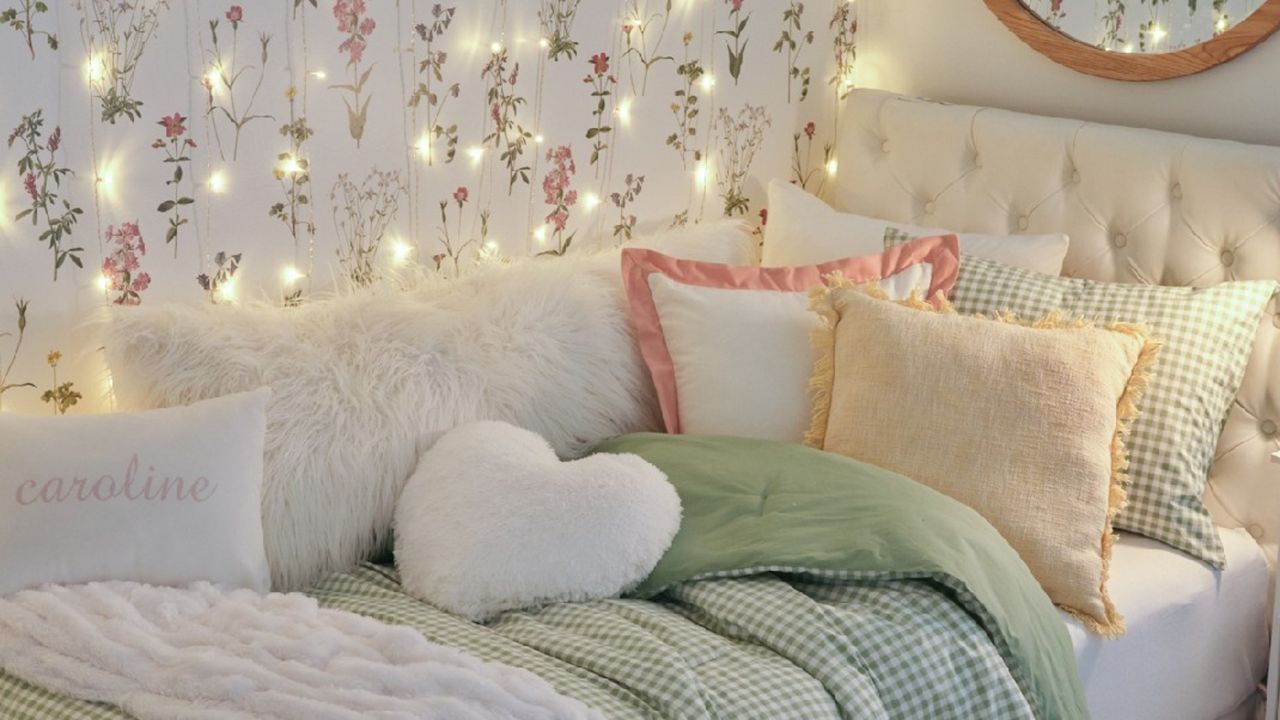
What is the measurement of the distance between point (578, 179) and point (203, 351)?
84cm

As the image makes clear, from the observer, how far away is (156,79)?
Result: 2.05m

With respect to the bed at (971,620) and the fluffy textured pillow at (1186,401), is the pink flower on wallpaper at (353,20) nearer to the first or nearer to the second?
the bed at (971,620)

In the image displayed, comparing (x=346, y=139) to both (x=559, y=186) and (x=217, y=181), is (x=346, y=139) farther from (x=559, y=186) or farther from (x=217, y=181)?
(x=559, y=186)

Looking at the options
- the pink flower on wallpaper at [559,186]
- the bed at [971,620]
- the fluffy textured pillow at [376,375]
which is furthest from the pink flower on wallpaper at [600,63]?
the bed at [971,620]

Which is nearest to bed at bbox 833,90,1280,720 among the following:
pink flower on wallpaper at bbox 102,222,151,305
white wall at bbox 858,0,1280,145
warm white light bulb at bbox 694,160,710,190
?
white wall at bbox 858,0,1280,145

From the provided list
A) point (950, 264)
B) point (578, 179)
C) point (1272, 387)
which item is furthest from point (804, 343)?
point (1272, 387)

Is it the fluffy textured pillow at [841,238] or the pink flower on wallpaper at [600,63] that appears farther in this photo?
the pink flower on wallpaper at [600,63]

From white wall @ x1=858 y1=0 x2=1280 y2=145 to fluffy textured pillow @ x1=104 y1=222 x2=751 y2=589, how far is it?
935 mm

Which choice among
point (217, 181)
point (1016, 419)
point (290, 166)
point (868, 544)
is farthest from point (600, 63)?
point (868, 544)

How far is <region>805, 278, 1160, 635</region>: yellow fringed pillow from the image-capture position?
2.03 metres

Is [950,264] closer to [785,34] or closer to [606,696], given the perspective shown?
[785,34]

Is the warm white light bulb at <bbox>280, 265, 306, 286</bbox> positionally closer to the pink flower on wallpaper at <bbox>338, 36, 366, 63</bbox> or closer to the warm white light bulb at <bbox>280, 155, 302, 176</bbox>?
the warm white light bulb at <bbox>280, 155, 302, 176</bbox>

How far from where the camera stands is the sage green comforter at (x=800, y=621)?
1660mm

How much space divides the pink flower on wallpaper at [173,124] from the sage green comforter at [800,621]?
688 millimetres
